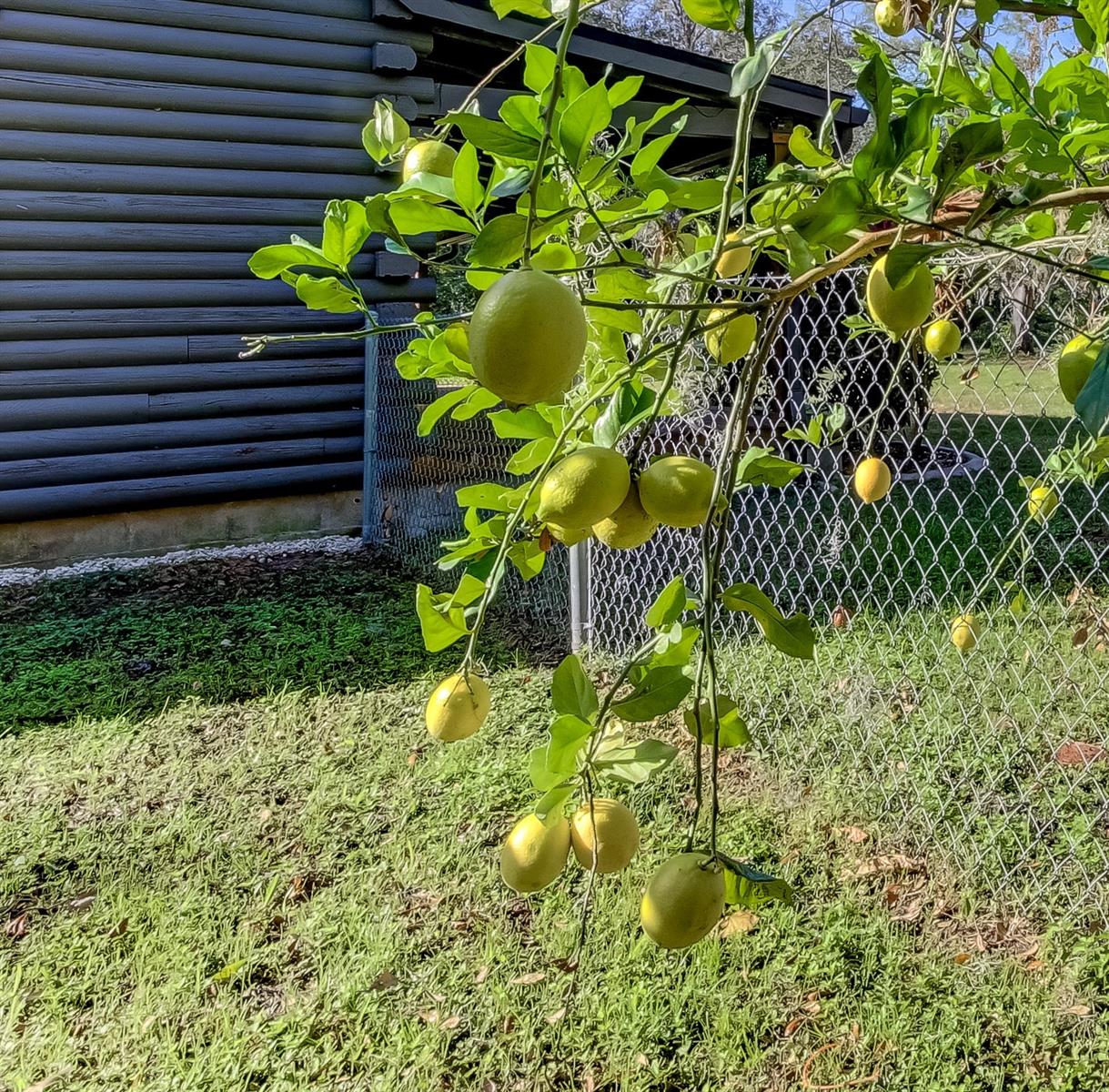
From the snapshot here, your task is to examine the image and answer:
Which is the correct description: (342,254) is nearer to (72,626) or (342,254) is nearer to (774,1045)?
(774,1045)

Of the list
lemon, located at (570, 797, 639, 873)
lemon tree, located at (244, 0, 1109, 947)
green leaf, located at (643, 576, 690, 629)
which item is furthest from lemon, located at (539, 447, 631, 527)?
lemon, located at (570, 797, 639, 873)

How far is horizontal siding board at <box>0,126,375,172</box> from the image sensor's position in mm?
4605

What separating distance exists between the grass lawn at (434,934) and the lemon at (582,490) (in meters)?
1.52

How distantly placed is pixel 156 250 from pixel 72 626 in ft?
7.29

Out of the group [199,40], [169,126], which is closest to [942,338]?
[169,126]

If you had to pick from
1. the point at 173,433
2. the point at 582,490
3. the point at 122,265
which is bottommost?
the point at 173,433

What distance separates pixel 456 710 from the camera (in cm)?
73

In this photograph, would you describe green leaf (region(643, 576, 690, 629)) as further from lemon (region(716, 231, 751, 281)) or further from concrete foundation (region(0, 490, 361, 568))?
concrete foundation (region(0, 490, 361, 568))

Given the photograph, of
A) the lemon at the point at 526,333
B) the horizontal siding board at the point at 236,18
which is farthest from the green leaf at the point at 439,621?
the horizontal siding board at the point at 236,18

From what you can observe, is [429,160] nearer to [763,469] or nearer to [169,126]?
[763,469]

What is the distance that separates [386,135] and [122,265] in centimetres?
469

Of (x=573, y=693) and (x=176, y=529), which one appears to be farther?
(x=176, y=529)

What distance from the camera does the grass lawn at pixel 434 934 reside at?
176cm

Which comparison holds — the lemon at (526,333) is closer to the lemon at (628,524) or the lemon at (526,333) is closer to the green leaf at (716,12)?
the lemon at (628,524)
